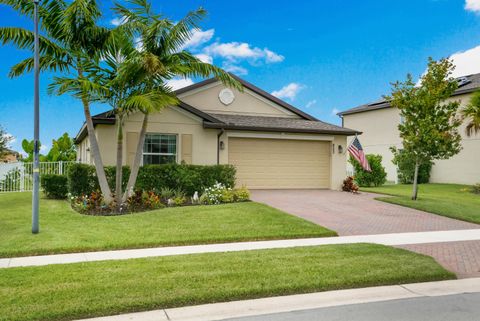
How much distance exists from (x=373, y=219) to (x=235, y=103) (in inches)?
408

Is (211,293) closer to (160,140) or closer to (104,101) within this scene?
(104,101)

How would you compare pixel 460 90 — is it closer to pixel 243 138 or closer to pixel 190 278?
pixel 243 138

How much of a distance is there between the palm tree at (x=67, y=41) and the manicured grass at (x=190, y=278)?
6914 mm

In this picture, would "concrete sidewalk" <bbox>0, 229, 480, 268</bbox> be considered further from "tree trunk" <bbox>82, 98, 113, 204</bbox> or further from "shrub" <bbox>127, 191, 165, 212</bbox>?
"tree trunk" <bbox>82, 98, 113, 204</bbox>

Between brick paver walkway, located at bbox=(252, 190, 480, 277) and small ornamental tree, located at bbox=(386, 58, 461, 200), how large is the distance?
9.22 feet

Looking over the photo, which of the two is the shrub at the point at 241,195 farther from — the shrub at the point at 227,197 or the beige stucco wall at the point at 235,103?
the beige stucco wall at the point at 235,103

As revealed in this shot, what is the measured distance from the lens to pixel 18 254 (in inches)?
301

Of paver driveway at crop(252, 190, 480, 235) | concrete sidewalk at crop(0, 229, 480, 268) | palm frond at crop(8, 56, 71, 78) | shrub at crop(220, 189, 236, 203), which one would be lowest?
concrete sidewalk at crop(0, 229, 480, 268)

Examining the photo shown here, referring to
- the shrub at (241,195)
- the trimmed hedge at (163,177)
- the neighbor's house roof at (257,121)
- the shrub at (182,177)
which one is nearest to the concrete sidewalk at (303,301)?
the shrub at (241,195)

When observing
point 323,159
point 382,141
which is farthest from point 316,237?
point 382,141

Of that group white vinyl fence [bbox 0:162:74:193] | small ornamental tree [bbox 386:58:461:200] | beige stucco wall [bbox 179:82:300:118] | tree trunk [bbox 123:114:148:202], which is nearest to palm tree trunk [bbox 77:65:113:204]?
tree trunk [bbox 123:114:148:202]

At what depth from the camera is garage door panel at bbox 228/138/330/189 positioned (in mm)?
18234

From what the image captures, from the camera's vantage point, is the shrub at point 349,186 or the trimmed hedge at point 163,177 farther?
the shrub at point 349,186

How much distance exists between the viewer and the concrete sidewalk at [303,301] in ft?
15.9
